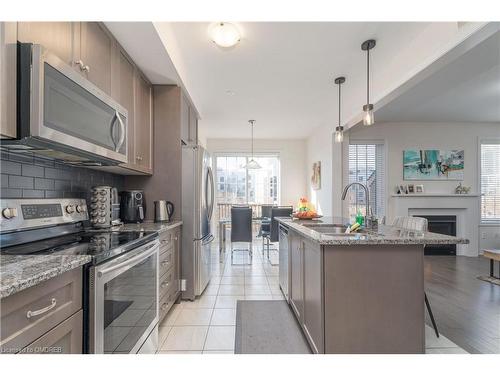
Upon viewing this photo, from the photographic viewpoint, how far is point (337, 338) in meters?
1.48

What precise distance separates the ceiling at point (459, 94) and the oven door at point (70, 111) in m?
2.83

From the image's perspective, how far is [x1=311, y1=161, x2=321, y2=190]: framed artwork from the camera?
539 cm

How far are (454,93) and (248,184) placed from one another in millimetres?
4444

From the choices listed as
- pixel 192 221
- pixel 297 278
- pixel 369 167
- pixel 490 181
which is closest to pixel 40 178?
pixel 192 221

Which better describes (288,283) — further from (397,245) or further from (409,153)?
(409,153)

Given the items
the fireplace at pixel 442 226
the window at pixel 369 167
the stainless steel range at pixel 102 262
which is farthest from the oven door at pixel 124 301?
the fireplace at pixel 442 226

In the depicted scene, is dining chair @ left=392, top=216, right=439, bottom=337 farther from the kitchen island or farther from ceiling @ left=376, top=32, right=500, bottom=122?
ceiling @ left=376, top=32, right=500, bottom=122

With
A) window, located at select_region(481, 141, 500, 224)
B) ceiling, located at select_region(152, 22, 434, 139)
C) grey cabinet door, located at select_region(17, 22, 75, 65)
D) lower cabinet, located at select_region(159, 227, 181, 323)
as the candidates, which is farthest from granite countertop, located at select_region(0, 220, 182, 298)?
window, located at select_region(481, 141, 500, 224)

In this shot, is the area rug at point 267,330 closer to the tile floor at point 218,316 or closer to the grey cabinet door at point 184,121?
the tile floor at point 218,316

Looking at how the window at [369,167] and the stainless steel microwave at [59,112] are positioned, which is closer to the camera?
the stainless steel microwave at [59,112]

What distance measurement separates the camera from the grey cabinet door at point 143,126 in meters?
2.37

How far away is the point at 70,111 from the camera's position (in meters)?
1.29
